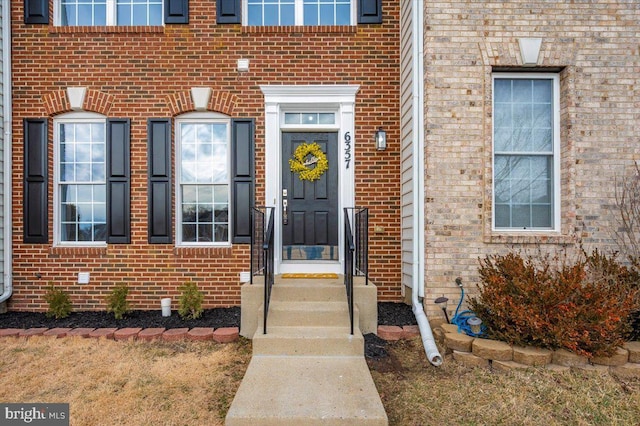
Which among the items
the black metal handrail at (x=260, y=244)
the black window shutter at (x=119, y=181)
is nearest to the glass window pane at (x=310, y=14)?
the black metal handrail at (x=260, y=244)

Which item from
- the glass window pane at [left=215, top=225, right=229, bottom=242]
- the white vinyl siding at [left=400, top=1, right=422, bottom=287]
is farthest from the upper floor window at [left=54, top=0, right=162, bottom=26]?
the white vinyl siding at [left=400, top=1, right=422, bottom=287]

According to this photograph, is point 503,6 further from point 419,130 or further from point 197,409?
point 197,409

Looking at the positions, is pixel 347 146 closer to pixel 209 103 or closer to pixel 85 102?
pixel 209 103

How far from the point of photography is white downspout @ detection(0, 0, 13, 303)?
5062 mm

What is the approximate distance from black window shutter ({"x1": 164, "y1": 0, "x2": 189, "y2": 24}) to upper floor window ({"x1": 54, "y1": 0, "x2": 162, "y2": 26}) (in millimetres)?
281

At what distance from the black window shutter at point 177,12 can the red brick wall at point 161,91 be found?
0.30 ft

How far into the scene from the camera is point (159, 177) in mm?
5172

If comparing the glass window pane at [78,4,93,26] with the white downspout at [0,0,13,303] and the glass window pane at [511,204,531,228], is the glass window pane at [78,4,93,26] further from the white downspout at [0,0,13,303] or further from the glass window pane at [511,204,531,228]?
the glass window pane at [511,204,531,228]

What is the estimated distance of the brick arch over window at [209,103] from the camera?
5137mm

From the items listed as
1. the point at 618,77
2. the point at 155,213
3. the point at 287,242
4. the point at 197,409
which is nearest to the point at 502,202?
the point at 618,77

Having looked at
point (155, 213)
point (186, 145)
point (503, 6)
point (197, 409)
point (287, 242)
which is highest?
point (503, 6)

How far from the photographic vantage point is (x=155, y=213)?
5164mm

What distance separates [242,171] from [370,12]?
2.77m

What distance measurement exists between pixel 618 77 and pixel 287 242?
4459 mm
